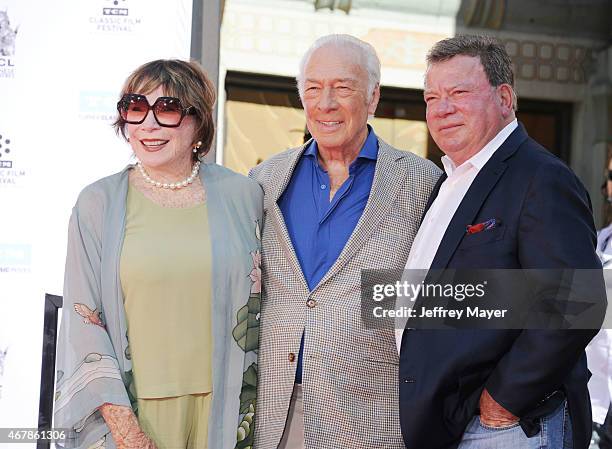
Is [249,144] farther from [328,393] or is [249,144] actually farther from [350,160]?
[328,393]

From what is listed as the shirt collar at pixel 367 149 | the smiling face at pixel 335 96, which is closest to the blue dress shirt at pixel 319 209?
the shirt collar at pixel 367 149

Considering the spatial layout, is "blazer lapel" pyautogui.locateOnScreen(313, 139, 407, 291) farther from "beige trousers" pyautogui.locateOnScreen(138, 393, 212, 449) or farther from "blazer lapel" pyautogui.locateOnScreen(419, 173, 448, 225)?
"beige trousers" pyautogui.locateOnScreen(138, 393, 212, 449)

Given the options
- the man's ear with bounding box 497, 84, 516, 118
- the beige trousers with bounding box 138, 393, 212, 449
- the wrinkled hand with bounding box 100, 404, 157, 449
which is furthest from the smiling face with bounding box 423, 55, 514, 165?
the wrinkled hand with bounding box 100, 404, 157, 449

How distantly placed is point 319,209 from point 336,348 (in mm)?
500

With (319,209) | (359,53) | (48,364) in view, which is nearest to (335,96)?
(359,53)

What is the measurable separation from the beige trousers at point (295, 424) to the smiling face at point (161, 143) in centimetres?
84

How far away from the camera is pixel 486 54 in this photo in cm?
271

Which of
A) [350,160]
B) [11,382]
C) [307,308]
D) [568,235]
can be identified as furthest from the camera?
[11,382]

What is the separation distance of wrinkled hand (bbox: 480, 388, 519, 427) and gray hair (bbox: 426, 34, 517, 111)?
93cm

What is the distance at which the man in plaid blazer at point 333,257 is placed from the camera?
112 inches

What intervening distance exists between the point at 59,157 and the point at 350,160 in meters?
1.56

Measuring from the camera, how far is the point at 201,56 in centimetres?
408

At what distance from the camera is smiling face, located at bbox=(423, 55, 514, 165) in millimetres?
2699

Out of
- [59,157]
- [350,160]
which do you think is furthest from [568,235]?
[59,157]
